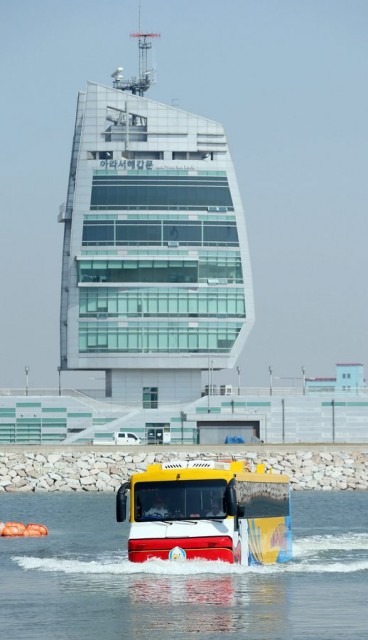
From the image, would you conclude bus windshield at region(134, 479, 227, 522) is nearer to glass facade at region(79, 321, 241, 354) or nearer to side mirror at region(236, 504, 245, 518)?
side mirror at region(236, 504, 245, 518)

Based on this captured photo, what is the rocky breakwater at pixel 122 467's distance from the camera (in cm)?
9825

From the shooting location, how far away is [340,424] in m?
130

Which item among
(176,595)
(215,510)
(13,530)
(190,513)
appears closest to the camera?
(176,595)

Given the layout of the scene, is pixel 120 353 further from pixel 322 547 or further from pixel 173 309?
pixel 322 547

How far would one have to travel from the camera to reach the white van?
12269 cm

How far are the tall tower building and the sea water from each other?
242ft

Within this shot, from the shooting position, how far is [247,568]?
39.5 metres

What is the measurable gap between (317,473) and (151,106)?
40.9 m

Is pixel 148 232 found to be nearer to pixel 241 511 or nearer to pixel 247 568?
pixel 247 568

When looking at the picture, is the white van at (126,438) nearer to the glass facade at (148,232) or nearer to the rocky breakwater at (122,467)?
the rocky breakwater at (122,467)

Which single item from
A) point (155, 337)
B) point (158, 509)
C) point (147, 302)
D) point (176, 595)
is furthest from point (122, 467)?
point (176, 595)

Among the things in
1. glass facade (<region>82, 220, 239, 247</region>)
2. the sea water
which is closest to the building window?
glass facade (<region>82, 220, 239, 247</region>)

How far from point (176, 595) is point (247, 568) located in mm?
4395

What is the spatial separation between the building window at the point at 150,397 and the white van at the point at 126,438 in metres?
3.41
